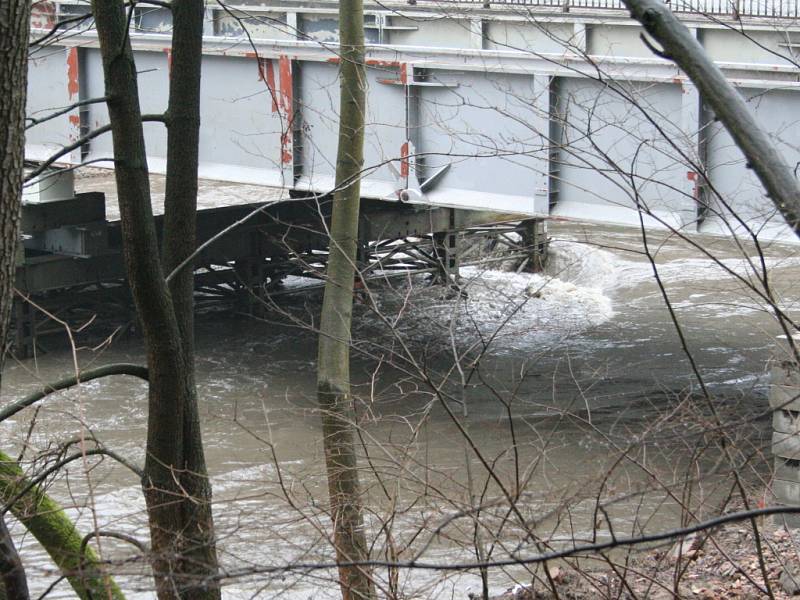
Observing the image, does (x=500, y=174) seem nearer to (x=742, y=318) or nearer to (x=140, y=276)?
(x=140, y=276)

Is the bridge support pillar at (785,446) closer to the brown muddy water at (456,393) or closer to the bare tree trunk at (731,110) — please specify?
the brown muddy water at (456,393)

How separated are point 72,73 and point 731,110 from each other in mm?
17499

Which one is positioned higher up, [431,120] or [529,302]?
[431,120]

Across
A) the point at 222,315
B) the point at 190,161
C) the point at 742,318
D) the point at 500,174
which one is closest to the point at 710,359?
the point at 742,318

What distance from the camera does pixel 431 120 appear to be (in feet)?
47.3

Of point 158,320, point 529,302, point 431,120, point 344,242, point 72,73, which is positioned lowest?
point 529,302

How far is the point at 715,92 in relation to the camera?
229 cm

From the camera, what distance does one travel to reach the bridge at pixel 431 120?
1191cm

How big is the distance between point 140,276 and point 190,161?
36.2 inches

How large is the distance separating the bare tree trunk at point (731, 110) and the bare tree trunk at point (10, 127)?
2148mm

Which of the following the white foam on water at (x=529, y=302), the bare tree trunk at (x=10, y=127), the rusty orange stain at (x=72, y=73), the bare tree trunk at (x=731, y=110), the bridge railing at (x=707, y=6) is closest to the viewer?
the bare tree trunk at (x=731, y=110)

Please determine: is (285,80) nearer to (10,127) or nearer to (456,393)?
(456,393)

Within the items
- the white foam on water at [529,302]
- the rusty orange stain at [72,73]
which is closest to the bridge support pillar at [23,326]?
the rusty orange stain at [72,73]

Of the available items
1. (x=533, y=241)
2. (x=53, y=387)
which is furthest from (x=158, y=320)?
(x=533, y=241)
